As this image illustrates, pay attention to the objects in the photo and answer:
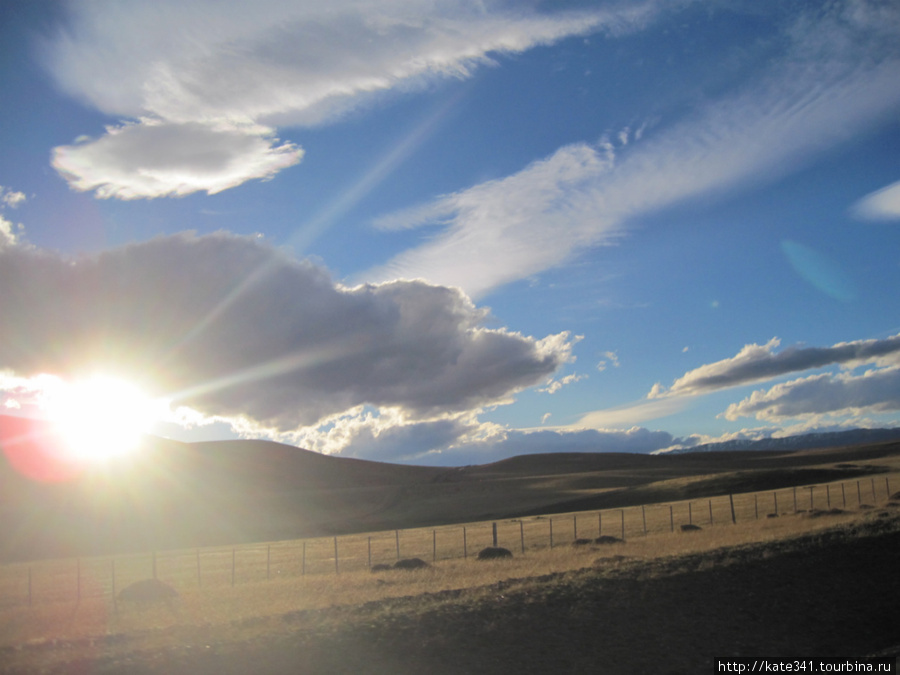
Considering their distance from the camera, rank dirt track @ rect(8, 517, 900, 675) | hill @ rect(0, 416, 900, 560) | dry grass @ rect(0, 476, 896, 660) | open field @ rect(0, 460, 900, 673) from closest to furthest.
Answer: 1. dirt track @ rect(8, 517, 900, 675)
2. open field @ rect(0, 460, 900, 673)
3. dry grass @ rect(0, 476, 896, 660)
4. hill @ rect(0, 416, 900, 560)

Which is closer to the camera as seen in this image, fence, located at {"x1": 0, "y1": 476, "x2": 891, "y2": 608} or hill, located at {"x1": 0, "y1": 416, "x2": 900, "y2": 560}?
fence, located at {"x1": 0, "y1": 476, "x2": 891, "y2": 608}

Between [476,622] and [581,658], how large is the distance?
3256mm

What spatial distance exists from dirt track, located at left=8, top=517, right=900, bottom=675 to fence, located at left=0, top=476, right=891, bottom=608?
50.3 ft

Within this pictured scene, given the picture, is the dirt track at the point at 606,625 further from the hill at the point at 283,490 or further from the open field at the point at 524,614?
the hill at the point at 283,490

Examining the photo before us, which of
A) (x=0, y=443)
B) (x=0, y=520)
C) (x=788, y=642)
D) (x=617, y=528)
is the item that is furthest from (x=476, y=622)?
(x=0, y=443)

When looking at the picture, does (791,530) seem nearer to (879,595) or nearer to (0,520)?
(879,595)

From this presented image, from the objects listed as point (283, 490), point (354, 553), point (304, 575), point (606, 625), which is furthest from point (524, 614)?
point (283, 490)

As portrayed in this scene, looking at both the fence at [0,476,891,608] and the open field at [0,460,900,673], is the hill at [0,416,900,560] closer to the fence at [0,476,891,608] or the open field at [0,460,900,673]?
the fence at [0,476,891,608]

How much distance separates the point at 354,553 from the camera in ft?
149

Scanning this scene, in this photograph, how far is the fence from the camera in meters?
36.5

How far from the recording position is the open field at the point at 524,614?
53.8 feet

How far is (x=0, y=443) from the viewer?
453ft

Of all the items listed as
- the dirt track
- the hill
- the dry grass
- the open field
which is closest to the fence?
the dry grass

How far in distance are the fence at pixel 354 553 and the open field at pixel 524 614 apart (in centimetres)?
307
